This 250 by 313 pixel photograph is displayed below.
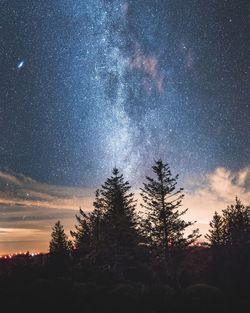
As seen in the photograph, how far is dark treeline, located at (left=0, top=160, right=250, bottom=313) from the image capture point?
15.3m

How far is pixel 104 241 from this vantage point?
113 ft

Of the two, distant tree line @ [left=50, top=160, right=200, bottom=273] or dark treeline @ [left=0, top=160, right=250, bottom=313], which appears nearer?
dark treeline @ [left=0, top=160, right=250, bottom=313]

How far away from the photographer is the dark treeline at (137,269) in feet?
50.1

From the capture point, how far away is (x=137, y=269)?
33.3 metres

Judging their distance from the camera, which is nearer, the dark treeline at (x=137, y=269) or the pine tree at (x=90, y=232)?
the dark treeline at (x=137, y=269)

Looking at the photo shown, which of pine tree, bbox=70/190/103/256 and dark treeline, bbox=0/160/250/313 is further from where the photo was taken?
pine tree, bbox=70/190/103/256

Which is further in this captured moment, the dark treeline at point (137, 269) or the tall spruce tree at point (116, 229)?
the tall spruce tree at point (116, 229)

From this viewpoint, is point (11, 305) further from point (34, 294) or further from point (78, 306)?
point (78, 306)

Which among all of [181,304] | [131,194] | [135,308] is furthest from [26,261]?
[131,194]

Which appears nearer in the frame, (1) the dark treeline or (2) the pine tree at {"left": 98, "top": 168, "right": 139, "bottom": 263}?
(1) the dark treeline

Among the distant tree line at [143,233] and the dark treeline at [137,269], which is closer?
the dark treeline at [137,269]

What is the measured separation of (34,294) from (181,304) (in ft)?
20.6

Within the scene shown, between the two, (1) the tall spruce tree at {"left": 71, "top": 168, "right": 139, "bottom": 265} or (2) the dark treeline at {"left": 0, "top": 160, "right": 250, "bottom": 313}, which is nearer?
(2) the dark treeline at {"left": 0, "top": 160, "right": 250, "bottom": 313}

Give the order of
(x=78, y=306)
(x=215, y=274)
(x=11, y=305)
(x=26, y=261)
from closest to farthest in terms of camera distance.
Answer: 1. (x=11, y=305)
2. (x=78, y=306)
3. (x=26, y=261)
4. (x=215, y=274)
